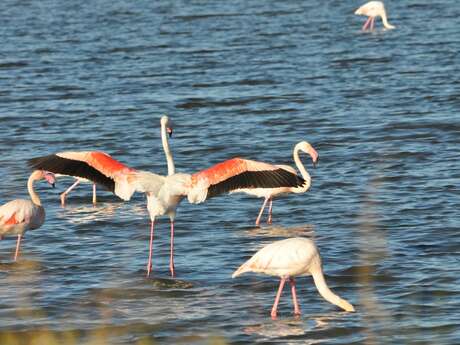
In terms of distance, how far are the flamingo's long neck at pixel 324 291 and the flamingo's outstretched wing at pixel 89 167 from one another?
261 cm

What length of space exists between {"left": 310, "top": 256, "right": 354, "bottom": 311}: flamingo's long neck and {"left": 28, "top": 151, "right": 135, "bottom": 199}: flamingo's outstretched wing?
261cm

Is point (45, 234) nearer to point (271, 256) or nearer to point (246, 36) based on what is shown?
point (271, 256)

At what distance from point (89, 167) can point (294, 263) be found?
291 cm

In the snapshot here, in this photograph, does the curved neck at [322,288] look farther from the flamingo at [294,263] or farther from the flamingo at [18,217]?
the flamingo at [18,217]

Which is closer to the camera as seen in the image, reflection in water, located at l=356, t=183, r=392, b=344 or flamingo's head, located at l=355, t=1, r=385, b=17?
reflection in water, located at l=356, t=183, r=392, b=344

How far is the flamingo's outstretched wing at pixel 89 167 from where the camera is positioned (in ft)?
40.2

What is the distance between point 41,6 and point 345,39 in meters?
12.7

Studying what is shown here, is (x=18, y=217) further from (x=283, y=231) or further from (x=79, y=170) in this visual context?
(x=283, y=231)

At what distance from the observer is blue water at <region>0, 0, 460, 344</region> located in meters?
10.7

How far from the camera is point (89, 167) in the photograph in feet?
40.6

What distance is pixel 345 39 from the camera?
32125mm

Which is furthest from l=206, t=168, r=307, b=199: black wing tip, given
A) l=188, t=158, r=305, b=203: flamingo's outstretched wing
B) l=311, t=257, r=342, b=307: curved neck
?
l=311, t=257, r=342, b=307: curved neck

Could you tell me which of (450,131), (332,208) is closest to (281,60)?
(450,131)

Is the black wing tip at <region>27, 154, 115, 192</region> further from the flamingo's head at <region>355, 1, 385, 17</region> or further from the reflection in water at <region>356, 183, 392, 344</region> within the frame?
the flamingo's head at <region>355, 1, 385, 17</region>
